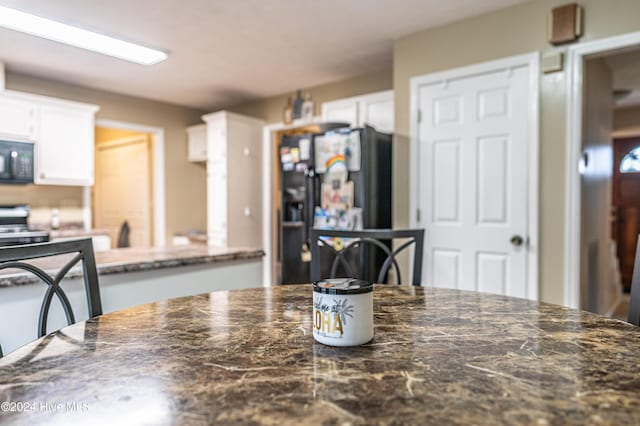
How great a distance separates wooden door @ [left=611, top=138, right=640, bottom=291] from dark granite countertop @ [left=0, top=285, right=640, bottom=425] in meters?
→ 5.88

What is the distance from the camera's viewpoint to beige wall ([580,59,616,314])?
3105 mm

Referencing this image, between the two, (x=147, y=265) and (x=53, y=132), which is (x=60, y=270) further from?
(x=53, y=132)

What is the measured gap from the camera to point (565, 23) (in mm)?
2498

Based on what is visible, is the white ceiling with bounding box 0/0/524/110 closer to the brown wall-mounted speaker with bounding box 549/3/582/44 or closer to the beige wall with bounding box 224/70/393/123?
the beige wall with bounding box 224/70/393/123

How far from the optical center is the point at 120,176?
5.91 m

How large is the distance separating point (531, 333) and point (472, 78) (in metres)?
2.43

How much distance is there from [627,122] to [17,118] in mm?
7109

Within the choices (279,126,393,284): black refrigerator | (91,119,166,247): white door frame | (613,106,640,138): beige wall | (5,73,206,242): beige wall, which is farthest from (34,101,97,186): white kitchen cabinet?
(613,106,640,138): beige wall

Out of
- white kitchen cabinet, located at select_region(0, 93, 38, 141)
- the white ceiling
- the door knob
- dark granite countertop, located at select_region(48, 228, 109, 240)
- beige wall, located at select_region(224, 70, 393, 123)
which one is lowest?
dark granite countertop, located at select_region(48, 228, 109, 240)

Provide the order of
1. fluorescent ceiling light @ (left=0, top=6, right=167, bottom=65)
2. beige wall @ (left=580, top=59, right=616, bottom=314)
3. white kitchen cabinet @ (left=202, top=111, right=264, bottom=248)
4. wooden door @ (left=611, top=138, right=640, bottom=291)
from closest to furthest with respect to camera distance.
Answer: fluorescent ceiling light @ (left=0, top=6, right=167, bottom=65) < beige wall @ (left=580, top=59, right=616, bottom=314) < white kitchen cabinet @ (left=202, top=111, right=264, bottom=248) < wooden door @ (left=611, top=138, right=640, bottom=291)

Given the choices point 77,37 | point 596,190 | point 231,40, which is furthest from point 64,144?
point 596,190

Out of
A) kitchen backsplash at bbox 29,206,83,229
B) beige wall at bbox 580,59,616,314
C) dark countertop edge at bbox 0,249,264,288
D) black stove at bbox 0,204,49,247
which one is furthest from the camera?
kitchen backsplash at bbox 29,206,83,229

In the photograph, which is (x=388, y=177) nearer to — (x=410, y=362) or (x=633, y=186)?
(x=410, y=362)

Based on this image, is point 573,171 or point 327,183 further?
point 327,183
